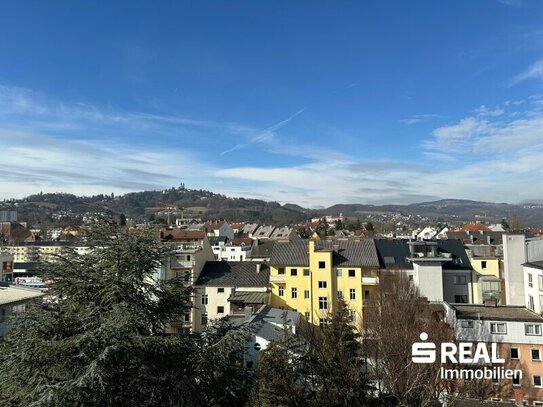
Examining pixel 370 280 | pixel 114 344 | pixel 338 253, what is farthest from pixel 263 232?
pixel 114 344

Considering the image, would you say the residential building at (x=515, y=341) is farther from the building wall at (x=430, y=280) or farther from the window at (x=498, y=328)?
the building wall at (x=430, y=280)

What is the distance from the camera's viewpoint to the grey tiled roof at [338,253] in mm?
35688

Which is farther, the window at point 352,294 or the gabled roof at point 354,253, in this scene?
the gabled roof at point 354,253

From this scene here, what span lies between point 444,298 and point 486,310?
9713 mm

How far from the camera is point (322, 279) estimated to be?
35469 mm

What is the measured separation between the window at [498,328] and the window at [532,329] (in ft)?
3.43

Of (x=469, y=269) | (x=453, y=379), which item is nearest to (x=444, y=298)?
(x=469, y=269)

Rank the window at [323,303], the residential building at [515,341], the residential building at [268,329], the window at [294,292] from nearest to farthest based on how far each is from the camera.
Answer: the residential building at [268,329] < the residential building at [515,341] < the window at [323,303] < the window at [294,292]

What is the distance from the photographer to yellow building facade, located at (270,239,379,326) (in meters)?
35.1

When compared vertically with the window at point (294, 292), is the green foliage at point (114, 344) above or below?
above

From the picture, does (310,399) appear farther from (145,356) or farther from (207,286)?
(207,286)

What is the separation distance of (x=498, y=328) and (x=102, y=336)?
22678 millimetres

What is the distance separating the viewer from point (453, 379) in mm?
18578

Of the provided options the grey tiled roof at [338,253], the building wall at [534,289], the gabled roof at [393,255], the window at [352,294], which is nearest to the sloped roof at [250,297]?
the grey tiled roof at [338,253]
